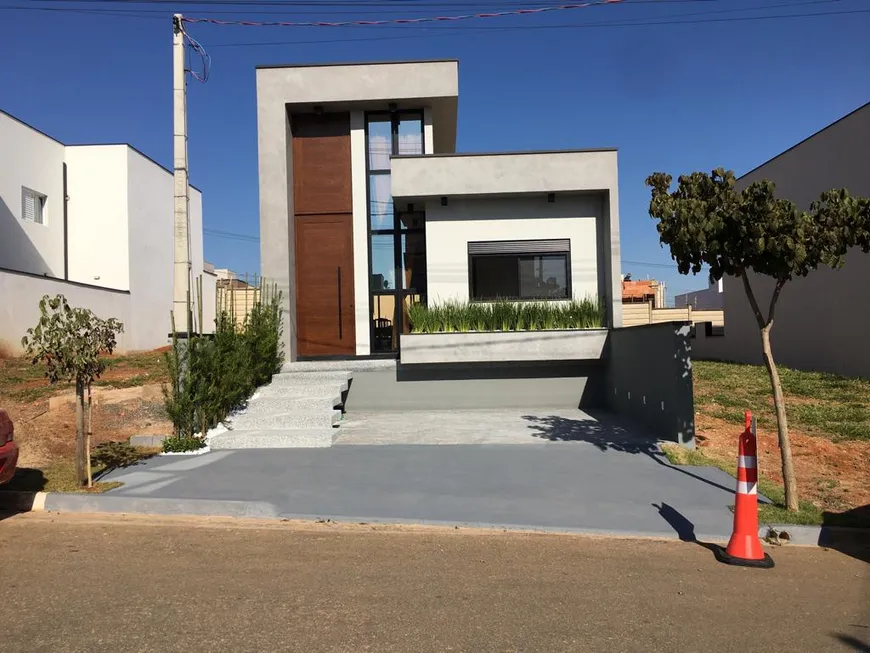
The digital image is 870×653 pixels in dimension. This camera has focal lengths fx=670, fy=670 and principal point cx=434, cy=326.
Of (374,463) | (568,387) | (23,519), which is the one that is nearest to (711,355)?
(568,387)

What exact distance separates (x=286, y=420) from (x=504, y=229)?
617 centimetres

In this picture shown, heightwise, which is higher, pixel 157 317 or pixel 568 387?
pixel 157 317

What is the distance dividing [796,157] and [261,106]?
14639 mm

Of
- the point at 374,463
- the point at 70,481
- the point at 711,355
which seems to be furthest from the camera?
the point at 711,355

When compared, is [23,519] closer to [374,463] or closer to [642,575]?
[374,463]

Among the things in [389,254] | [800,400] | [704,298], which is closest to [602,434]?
[800,400]

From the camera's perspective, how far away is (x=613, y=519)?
260 inches

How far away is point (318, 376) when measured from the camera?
13.2m

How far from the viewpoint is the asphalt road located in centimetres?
394

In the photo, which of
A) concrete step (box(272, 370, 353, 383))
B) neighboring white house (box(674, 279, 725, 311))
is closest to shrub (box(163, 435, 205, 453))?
concrete step (box(272, 370, 353, 383))

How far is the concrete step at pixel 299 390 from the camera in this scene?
12281 mm

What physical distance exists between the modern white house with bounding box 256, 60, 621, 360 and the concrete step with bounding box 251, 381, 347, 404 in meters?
1.79

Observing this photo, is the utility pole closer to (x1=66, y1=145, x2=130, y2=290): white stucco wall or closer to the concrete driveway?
the concrete driveway

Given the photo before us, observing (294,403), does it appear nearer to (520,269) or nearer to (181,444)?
(181,444)
